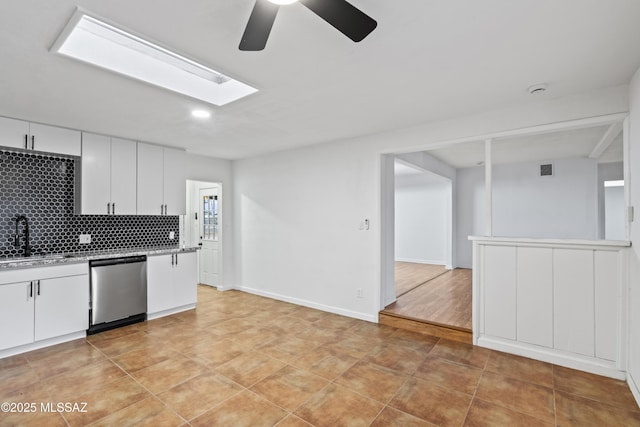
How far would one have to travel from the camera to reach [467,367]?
114 inches

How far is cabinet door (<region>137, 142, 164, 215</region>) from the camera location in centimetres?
444

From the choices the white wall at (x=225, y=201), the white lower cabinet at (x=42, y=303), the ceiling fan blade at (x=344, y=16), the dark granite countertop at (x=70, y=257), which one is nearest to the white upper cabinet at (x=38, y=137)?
the dark granite countertop at (x=70, y=257)

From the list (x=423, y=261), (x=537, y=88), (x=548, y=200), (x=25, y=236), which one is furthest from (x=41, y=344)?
(x=548, y=200)

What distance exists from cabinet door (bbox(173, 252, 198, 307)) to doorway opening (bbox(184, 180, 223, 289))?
1187mm

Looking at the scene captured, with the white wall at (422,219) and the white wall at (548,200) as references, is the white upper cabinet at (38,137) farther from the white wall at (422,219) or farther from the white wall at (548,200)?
the white wall at (548,200)

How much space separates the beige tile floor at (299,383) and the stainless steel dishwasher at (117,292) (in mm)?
203

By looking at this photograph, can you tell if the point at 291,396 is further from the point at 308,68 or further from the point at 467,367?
the point at 308,68

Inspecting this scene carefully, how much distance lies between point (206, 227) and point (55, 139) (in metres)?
3.04

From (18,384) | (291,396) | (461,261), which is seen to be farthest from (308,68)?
(461,261)

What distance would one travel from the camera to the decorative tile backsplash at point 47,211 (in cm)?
359

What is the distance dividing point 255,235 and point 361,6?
177 inches

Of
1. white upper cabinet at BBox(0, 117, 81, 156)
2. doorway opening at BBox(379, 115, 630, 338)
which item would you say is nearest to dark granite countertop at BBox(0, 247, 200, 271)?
white upper cabinet at BBox(0, 117, 81, 156)

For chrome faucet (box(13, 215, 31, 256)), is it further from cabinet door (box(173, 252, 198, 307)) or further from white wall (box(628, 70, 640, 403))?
white wall (box(628, 70, 640, 403))

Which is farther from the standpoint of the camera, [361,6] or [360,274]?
[360,274]
